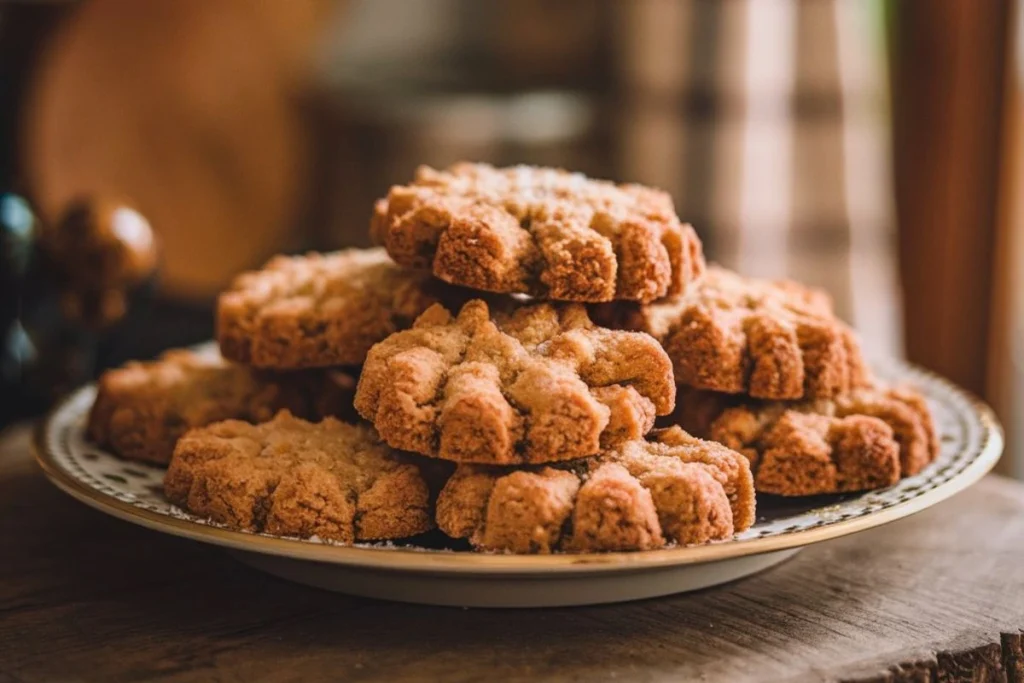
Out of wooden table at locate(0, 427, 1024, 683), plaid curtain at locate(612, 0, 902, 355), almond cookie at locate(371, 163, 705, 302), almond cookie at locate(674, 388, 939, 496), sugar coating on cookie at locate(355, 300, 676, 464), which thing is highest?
plaid curtain at locate(612, 0, 902, 355)

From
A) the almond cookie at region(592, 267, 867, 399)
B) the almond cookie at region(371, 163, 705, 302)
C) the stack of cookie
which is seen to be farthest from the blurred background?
the almond cookie at region(592, 267, 867, 399)

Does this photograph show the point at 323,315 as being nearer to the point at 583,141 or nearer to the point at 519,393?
the point at 519,393

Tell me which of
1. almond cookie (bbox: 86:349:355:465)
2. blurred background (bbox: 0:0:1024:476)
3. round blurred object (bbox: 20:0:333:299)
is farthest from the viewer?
round blurred object (bbox: 20:0:333:299)

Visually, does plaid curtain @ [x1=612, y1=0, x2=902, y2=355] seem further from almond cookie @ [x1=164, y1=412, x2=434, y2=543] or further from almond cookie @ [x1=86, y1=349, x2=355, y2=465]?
almond cookie @ [x1=164, y1=412, x2=434, y2=543]

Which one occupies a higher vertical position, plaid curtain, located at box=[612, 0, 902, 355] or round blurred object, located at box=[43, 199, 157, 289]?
plaid curtain, located at box=[612, 0, 902, 355]

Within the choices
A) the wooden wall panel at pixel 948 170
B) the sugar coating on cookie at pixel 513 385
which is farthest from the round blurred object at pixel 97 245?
the wooden wall panel at pixel 948 170

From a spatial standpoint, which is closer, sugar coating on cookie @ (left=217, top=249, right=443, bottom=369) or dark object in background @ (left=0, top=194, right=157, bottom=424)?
sugar coating on cookie @ (left=217, top=249, right=443, bottom=369)

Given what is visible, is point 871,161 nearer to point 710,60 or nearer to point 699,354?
point 710,60
